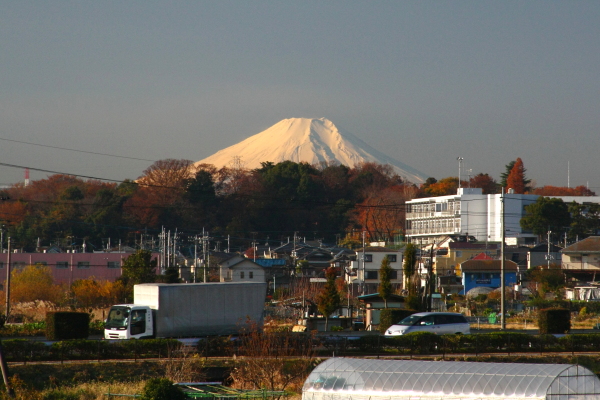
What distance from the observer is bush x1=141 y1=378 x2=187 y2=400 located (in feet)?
50.7

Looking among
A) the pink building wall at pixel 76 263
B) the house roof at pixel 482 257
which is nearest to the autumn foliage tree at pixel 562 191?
the house roof at pixel 482 257

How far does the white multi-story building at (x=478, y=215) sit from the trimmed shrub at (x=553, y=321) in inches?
2243

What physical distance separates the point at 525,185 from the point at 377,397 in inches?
4211

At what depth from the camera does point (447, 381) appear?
1462 centimetres

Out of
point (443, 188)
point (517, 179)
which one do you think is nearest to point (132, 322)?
point (443, 188)

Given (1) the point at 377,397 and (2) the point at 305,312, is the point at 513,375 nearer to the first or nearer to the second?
(1) the point at 377,397

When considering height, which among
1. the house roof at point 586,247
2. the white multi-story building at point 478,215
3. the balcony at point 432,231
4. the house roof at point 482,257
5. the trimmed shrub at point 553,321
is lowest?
the trimmed shrub at point 553,321

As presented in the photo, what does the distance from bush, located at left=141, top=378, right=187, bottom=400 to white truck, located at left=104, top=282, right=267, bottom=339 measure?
29.4 feet

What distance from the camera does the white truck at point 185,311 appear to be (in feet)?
83.3

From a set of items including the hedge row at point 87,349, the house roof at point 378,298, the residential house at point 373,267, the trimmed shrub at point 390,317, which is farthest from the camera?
the residential house at point 373,267

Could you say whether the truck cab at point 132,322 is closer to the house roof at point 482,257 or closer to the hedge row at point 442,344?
the hedge row at point 442,344

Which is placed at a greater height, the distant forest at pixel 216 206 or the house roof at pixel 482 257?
the distant forest at pixel 216 206

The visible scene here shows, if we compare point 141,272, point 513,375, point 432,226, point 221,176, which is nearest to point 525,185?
point 432,226

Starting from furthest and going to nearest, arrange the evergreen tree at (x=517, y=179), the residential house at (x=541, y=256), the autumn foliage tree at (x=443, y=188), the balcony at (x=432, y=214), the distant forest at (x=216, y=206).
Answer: the evergreen tree at (x=517, y=179) < the autumn foliage tree at (x=443, y=188) < the balcony at (x=432, y=214) < the distant forest at (x=216, y=206) < the residential house at (x=541, y=256)
